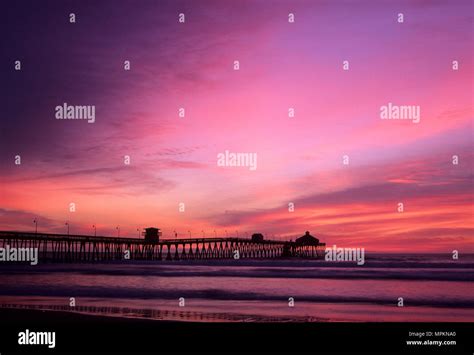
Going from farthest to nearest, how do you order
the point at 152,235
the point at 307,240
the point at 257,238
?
the point at 307,240 < the point at 257,238 < the point at 152,235

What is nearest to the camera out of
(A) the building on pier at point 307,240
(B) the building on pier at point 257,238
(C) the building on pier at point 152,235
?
(C) the building on pier at point 152,235

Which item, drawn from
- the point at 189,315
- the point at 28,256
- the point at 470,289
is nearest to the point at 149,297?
the point at 189,315

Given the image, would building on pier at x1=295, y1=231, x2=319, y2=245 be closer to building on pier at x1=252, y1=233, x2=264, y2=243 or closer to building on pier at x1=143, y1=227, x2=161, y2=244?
building on pier at x1=252, y1=233, x2=264, y2=243

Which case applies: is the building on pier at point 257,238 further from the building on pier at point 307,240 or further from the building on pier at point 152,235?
the building on pier at point 152,235

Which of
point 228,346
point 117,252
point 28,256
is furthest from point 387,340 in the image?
point 28,256

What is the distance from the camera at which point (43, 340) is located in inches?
454

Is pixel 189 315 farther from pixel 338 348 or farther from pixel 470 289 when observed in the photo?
pixel 470 289

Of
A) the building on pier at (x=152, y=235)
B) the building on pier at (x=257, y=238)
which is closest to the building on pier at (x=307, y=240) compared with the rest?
the building on pier at (x=257, y=238)

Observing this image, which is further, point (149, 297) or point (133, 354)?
point (149, 297)

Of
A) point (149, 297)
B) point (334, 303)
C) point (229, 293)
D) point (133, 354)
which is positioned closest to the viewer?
point (133, 354)

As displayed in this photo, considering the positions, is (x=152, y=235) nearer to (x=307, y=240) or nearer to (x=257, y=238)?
(x=257, y=238)

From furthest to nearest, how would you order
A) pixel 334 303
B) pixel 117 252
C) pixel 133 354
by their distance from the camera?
pixel 117 252 < pixel 334 303 < pixel 133 354

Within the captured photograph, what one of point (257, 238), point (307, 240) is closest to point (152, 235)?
point (257, 238)

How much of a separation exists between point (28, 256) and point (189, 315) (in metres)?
87.8
